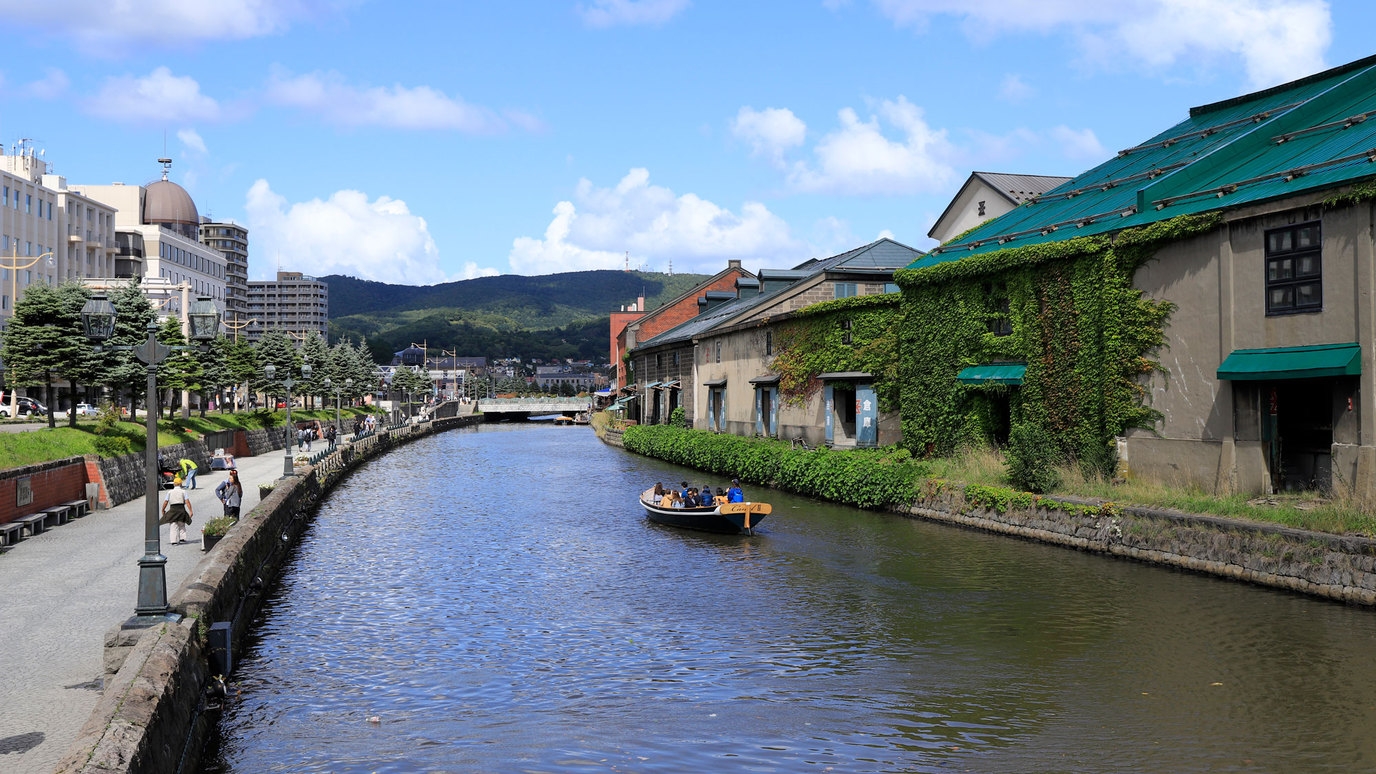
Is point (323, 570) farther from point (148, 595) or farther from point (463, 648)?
point (148, 595)

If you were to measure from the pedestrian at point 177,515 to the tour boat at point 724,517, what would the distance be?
49.9 ft

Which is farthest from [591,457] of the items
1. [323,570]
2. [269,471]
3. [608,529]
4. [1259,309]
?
[1259,309]

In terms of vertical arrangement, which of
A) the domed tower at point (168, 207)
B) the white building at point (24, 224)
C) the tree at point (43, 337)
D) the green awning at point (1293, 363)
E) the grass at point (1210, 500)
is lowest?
the grass at point (1210, 500)

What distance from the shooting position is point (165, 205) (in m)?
158

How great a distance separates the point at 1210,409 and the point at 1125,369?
3.29m

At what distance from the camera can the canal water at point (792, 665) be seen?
48.8 ft

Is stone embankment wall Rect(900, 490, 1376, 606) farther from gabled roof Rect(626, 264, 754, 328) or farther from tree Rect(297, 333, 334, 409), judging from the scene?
tree Rect(297, 333, 334, 409)

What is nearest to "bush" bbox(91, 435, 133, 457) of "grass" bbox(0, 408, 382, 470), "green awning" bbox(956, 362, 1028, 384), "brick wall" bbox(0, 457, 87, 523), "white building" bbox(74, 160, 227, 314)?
"grass" bbox(0, 408, 382, 470)

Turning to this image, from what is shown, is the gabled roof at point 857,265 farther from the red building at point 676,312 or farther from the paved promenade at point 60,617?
the paved promenade at point 60,617

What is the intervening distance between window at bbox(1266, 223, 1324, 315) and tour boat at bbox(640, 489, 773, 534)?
1525 cm

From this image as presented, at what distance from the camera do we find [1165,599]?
23.8 m

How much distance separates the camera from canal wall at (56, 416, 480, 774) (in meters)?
11.0

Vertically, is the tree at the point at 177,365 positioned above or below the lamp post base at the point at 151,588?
above

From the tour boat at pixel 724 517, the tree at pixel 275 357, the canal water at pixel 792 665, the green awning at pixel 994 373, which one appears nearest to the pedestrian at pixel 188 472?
the canal water at pixel 792 665
